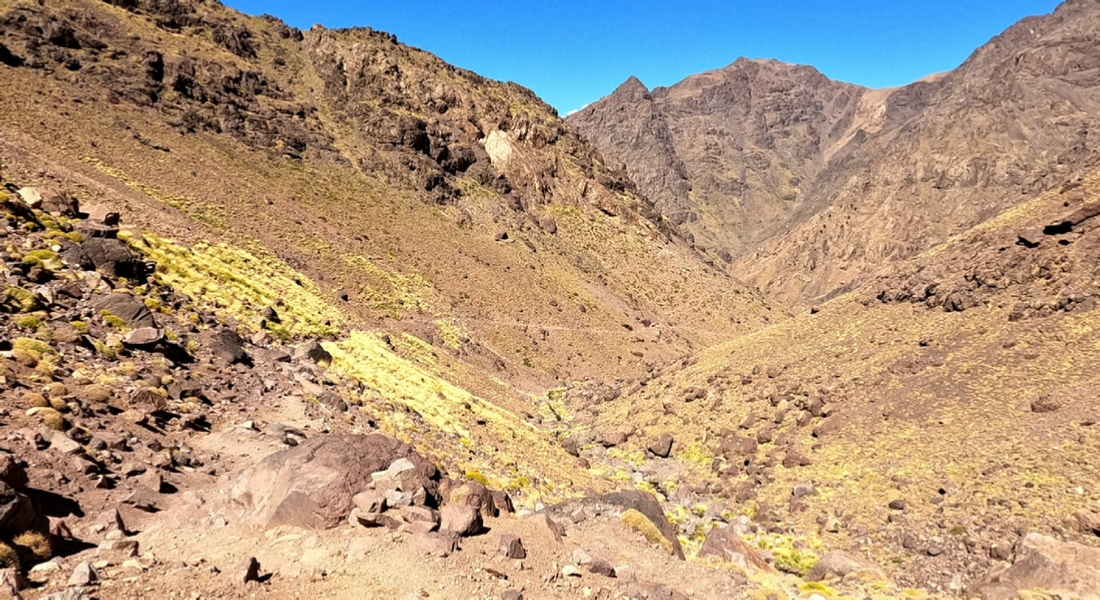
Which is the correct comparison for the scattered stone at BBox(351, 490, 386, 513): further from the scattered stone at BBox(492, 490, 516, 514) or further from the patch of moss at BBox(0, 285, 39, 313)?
the patch of moss at BBox(0, 285, 39, 313)

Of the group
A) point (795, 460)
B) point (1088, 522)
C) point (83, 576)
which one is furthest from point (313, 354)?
point (1088, 522)

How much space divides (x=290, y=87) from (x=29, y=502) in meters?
73.4

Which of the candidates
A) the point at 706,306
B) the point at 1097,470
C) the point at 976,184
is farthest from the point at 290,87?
the point at 976,184

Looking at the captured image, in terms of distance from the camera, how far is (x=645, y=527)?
1277 centimetres

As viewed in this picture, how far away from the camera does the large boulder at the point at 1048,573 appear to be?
452 inches

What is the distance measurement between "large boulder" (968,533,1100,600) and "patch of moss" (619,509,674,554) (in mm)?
7431

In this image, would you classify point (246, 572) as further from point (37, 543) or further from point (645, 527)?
point (645, 527)

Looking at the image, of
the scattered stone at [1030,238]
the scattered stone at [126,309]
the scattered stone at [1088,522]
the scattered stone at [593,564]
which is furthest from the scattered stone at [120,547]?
the scattered stone at [1030,238]

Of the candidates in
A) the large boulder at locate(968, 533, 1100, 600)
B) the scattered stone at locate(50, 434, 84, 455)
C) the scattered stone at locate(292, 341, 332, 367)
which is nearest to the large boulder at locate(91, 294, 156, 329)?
the scattered stone at locate(292, 341, 332, 367)

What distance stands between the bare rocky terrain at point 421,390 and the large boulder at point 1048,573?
0.20ft

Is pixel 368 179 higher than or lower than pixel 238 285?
higher

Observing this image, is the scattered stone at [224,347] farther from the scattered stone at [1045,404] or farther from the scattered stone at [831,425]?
the scattered stone at [1045,404]

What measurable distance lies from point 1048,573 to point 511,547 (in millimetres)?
12287

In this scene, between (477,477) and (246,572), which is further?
(477,477)
